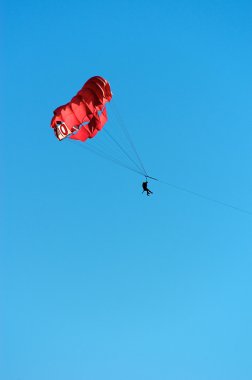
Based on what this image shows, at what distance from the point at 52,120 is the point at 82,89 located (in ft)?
8.86

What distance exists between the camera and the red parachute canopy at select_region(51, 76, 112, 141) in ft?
96.9

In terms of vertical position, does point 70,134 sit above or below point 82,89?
below

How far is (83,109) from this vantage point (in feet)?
97.8

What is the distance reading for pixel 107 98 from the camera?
3108cm

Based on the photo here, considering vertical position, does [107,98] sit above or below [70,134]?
above

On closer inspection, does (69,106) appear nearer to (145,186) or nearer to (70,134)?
(70,134)

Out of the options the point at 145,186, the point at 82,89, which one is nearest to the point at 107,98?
the point at 82,89

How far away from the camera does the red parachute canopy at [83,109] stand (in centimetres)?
2953

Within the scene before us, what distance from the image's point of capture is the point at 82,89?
30.5m

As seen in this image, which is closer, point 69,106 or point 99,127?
point 69,106

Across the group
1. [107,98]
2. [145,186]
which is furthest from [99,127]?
[145,186]

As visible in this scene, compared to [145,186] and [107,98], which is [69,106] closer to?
[107,98]

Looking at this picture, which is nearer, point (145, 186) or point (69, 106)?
point (69, 106)

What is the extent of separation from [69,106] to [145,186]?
688cm
